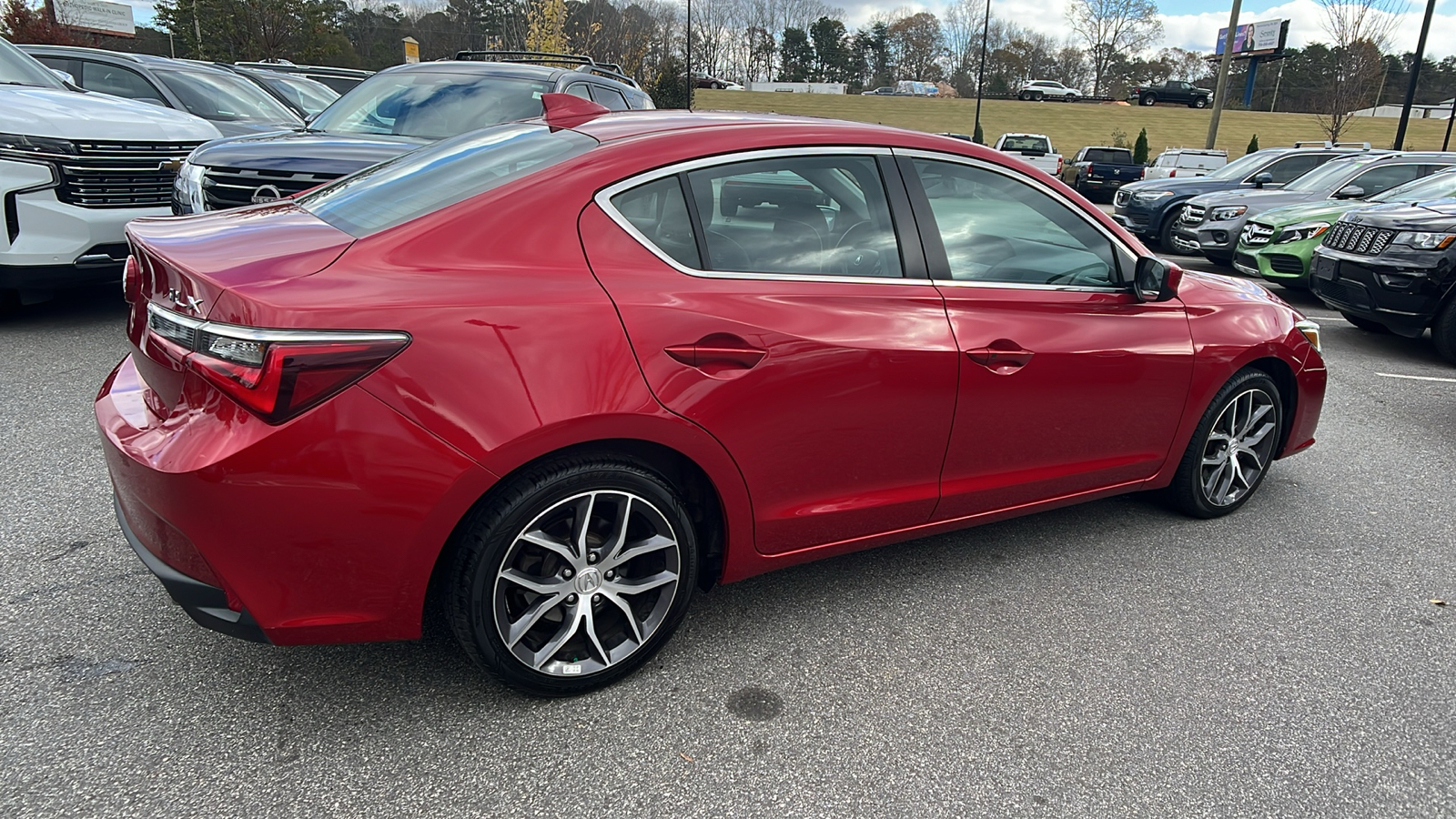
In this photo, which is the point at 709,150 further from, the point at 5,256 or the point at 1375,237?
the point at 1375,237

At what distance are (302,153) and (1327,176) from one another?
538 inches

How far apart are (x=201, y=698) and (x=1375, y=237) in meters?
8.92

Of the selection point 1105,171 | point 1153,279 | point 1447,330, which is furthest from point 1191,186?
point 1153,279

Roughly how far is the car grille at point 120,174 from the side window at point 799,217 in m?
5.07

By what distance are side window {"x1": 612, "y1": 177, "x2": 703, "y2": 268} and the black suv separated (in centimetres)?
309

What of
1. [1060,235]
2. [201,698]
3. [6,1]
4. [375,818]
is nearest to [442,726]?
[375,818]

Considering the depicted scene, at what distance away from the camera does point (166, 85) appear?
8.98m

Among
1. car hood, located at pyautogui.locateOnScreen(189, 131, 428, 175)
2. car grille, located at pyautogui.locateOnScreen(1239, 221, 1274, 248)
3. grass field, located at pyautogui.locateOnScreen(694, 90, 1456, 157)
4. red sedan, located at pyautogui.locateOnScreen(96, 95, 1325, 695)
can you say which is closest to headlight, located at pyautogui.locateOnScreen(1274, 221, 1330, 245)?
car grille, located at pyautogui.locateOnScreen(1239, 221, 1274, 248)

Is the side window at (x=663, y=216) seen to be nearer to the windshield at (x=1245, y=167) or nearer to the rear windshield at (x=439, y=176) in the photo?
the rear windshield at (x=439, y=176)

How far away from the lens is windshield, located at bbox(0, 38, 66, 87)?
6383mm

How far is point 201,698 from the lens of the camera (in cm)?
239

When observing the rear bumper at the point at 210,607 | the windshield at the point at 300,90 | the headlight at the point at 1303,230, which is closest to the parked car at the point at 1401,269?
the headlight at the point at 1303,230

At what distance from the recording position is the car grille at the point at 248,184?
5.15 metres

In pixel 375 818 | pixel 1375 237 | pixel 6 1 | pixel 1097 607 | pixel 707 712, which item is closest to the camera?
pixel 375 818
